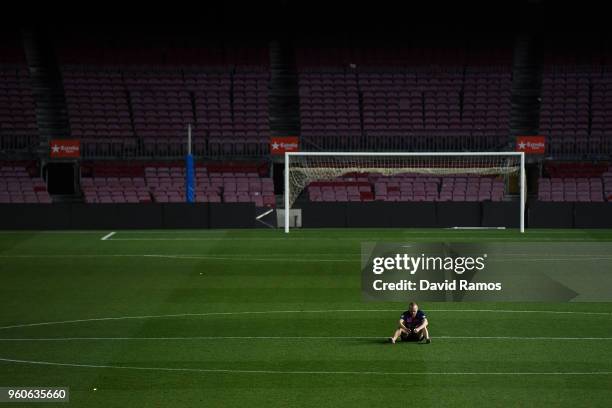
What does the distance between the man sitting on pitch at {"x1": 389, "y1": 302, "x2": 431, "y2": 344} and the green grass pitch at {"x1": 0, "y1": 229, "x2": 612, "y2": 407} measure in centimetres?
31

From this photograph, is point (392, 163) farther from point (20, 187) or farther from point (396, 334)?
point (396, 334)

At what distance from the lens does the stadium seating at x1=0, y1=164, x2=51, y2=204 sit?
40219 millimetres

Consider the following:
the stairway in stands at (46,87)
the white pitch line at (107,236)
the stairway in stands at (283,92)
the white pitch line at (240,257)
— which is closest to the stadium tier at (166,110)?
the stairway in stands at (283,92)

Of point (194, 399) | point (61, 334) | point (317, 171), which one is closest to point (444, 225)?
point (317, 171)

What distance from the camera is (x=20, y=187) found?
135 feet

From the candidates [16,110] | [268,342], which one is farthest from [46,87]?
[268,342]

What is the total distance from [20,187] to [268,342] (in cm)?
2807

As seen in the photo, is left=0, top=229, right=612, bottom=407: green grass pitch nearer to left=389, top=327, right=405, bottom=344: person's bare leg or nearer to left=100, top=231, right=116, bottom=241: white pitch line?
left=389, top=327, right=405, bottom=344: person's bare leg

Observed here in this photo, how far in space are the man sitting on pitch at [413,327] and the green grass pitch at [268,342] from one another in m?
0.31

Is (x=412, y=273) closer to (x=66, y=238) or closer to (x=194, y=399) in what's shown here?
(x=194, y=399)

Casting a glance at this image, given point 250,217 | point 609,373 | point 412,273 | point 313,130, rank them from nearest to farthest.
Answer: point 609,373
point 412,273
point 250,217
point 313,130

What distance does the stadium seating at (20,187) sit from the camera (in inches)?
1583

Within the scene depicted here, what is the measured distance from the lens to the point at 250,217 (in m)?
37.6

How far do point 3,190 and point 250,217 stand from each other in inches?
444
